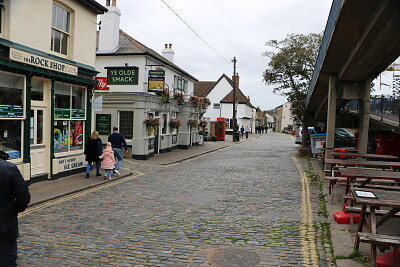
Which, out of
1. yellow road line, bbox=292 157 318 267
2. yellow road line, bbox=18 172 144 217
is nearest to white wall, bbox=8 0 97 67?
yellow road line, bbox=18 172 144 217

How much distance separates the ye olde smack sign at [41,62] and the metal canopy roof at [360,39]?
27.0 ft

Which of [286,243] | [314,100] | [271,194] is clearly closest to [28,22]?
[271,194]

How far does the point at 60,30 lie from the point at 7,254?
Answer: 9.71 m

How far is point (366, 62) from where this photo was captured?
452 inches

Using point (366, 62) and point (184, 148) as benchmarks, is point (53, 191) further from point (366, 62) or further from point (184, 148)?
point (184, 148)

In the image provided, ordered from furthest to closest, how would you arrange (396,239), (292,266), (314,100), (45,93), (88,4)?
(314,100)
(88,4)
(45,93)
(292,266)
(396,239)

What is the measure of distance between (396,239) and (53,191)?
854 centimetres

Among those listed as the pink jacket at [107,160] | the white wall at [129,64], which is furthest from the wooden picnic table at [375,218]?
the white wall at [129,64]

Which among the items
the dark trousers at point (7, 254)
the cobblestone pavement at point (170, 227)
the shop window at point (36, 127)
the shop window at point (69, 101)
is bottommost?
the cobblestone pavement at point (170, 227)

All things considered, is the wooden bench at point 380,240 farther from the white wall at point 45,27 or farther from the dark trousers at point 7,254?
the white wall at point 45,27

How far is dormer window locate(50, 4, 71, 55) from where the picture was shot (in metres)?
11.9

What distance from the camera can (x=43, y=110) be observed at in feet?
38.2

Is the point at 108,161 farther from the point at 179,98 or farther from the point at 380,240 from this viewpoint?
the point at 179,98

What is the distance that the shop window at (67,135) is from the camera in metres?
12.3
